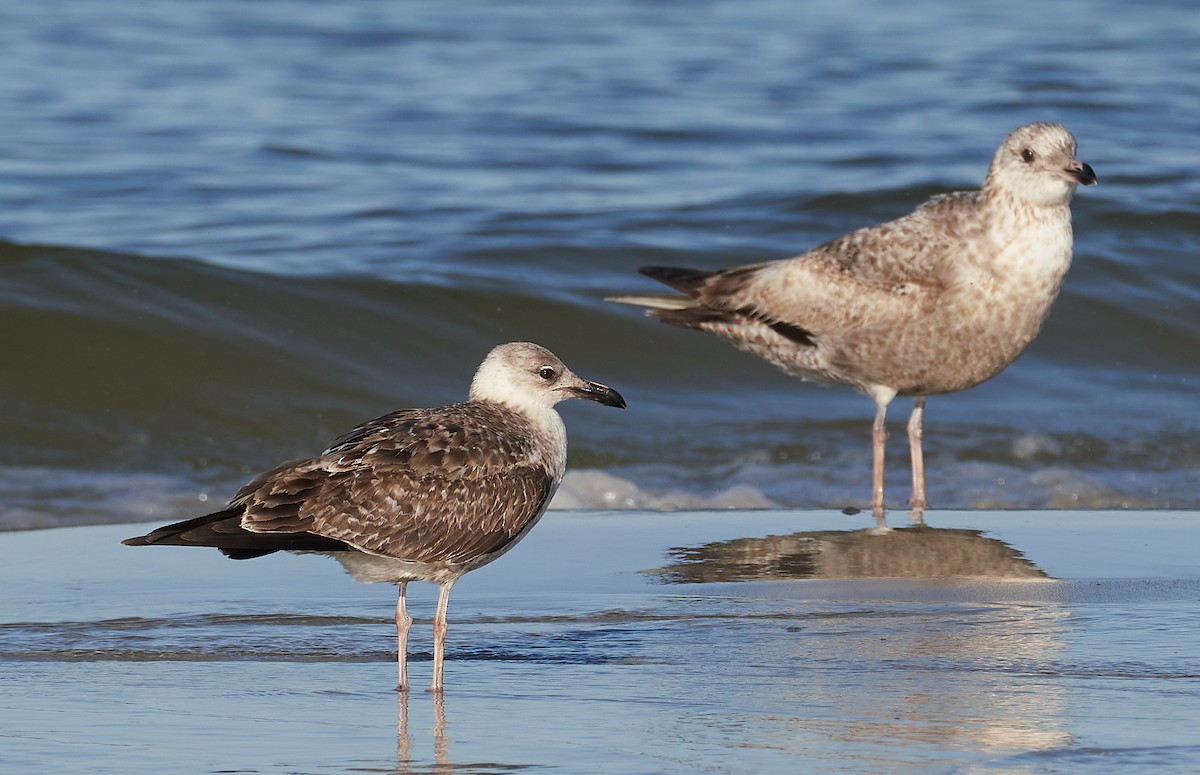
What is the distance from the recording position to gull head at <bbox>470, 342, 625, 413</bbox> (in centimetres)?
642

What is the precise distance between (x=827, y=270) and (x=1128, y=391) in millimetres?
3848

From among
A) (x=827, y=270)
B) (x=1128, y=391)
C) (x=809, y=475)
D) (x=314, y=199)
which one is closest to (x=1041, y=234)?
(x=827, y=270)

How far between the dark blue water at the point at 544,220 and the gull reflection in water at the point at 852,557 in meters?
1.93

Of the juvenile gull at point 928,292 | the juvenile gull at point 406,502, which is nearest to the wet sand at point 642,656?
the juvenile gull at point 406,502

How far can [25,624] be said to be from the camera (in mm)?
6465

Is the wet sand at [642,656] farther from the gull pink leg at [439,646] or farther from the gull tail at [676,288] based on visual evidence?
the gull tail at [676,288]

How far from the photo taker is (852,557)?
7.62 meters

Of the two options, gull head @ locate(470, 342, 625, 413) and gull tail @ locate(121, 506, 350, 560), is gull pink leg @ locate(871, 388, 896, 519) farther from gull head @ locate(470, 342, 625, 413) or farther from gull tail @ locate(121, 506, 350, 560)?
gull tail @ locate(121, 506, 350, 560)

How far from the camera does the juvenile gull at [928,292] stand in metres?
8.95

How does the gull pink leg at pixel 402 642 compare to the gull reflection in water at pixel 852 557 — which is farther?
the gull reflection in water at pixel 852 557

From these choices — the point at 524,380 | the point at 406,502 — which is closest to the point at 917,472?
the point at 524,380

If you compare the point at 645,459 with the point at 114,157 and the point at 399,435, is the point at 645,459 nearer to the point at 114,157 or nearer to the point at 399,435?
the point at 399,435

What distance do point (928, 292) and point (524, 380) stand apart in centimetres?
332

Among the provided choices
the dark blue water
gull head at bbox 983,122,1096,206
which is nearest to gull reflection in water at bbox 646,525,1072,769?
gull head at bbox 983,122,1096,206
